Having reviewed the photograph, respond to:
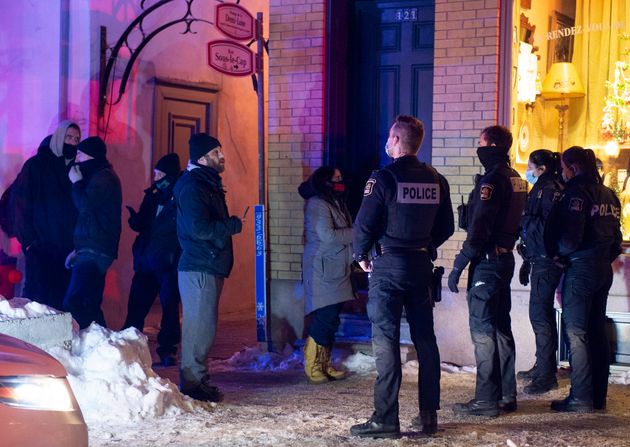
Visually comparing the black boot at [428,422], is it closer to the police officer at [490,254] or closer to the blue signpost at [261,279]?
the police officer at [490,254]

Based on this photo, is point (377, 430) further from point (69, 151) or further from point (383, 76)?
point (383, 76)

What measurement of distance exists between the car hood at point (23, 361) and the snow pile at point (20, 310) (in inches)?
75.0

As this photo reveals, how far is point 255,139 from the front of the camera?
45.5ft

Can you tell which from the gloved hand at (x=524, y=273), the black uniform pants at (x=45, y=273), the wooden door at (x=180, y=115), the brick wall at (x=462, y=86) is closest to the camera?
the gloved hand at (x=524, y=273)

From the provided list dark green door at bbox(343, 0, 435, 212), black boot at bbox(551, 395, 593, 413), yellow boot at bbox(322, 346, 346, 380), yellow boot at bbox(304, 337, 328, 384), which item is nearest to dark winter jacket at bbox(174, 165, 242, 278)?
yellow boot at bbox(304, 337, 328, 384)

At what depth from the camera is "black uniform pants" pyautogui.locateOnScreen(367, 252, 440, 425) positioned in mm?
6297

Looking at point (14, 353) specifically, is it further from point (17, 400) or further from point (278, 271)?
point (278, 271)

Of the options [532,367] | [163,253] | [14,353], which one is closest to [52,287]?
[163,253]

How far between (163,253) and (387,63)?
3.13 meters

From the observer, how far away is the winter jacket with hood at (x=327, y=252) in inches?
333

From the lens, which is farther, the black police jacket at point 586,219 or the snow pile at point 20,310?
the black police jacket at point 586,219

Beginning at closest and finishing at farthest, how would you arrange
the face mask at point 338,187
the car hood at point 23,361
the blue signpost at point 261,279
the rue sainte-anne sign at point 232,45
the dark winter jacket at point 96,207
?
the car hood at point 23,361 < the face mask at point 338,187 < the dark winter jacket at point 96,207 < the rue sainte-anne sign at point 232,45 < the blue signpost at point 261,279

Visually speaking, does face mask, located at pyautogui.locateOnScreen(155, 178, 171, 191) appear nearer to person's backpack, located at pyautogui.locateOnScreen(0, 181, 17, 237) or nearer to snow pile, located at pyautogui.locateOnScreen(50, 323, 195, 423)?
person's backpack, located at pyautogui.locateOnScreen(0, 181, 17, 237)

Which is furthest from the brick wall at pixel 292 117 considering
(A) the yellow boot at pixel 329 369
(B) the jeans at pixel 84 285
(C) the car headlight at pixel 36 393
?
(C) the car headlight at pixel 36 393
